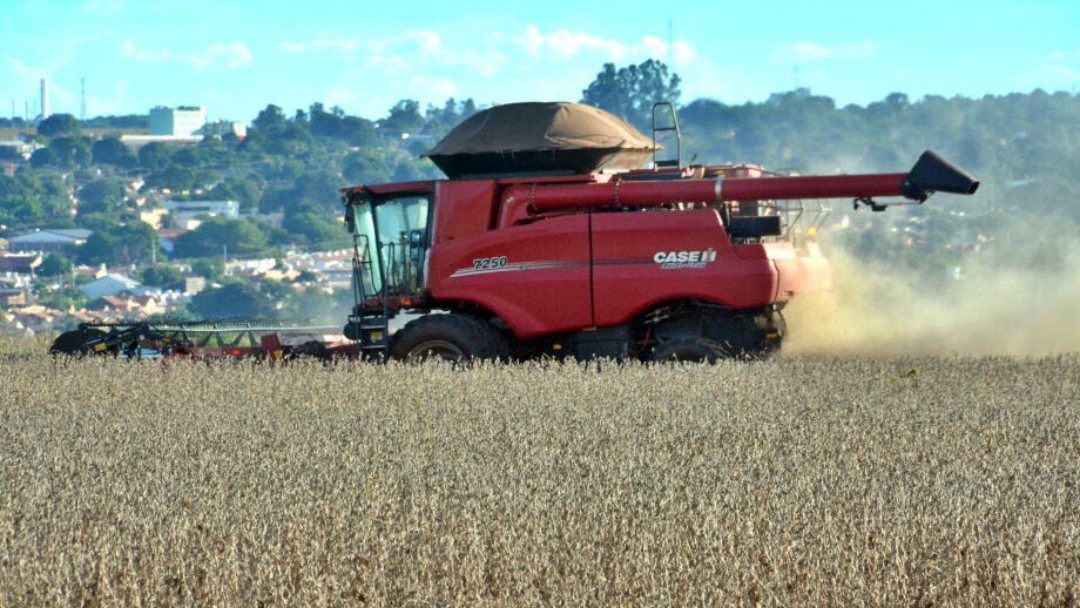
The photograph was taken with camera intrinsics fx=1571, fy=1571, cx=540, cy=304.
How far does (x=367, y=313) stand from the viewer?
14.5 metres

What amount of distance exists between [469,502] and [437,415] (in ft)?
11.6

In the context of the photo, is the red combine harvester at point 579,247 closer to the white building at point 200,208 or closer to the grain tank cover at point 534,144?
the grain tank cover at point 534,144

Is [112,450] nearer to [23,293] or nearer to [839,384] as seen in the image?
[839,384]

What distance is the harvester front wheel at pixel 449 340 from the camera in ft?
44.8

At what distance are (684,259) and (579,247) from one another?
3.01 ft

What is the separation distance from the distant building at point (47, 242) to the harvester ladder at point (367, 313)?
138 m

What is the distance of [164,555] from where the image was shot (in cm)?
614

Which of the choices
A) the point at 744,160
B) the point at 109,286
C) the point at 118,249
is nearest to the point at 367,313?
the point at 109,286

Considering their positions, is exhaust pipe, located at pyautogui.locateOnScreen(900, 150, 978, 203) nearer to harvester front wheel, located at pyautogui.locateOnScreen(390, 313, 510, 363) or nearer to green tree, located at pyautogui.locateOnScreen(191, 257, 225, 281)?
harvester front wheel, located at pyautogui.locateOnScreen(390, 313, 510, 363)

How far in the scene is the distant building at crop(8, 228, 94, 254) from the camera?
149 meters

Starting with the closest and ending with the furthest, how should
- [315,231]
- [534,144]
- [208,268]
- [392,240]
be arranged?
[534,144]
[392,240]
[208,268]
[315,231]

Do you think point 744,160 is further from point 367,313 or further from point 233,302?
point 367,313

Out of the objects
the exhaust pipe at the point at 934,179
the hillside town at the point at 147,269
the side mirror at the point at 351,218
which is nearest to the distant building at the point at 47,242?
the hillside town at the point at 147,269

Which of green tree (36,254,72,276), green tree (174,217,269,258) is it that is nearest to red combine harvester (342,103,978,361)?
green tree (36,254,72,276)
